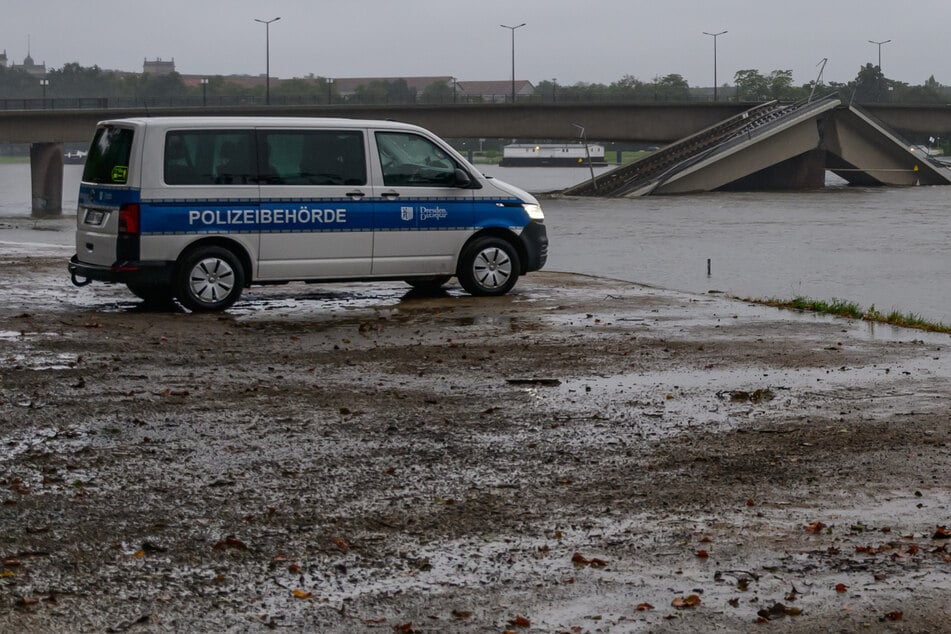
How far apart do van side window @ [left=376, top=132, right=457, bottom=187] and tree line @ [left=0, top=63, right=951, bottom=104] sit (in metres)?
53.8

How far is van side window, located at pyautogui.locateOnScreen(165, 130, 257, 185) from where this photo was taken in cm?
1331

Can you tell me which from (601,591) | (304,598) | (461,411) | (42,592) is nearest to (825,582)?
(601,591)

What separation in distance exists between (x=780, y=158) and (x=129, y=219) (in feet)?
191

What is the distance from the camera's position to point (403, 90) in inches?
5807

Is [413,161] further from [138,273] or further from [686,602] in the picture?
[686,602]

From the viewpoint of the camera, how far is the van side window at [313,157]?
13828 millimetres

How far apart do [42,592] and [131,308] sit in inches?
368

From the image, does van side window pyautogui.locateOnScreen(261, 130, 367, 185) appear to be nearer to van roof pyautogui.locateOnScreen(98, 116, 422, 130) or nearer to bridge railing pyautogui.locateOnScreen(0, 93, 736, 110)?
van roof pyautogui.locateOnScreen(98, 116, 422, 130)

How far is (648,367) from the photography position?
1022cm

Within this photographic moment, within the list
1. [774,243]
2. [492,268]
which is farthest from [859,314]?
[774,243]

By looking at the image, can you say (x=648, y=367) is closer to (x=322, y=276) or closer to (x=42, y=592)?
(x=322, y=276)

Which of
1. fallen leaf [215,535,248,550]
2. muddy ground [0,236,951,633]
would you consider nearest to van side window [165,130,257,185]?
muddy ground [0,236,951,633]

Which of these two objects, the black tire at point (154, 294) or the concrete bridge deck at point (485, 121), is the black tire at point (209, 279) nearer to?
the black tire at point (154, 294)

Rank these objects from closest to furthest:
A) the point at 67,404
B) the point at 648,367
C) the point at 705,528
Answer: the point at 705,528 < the point at 67,404 < the point at 648,367
